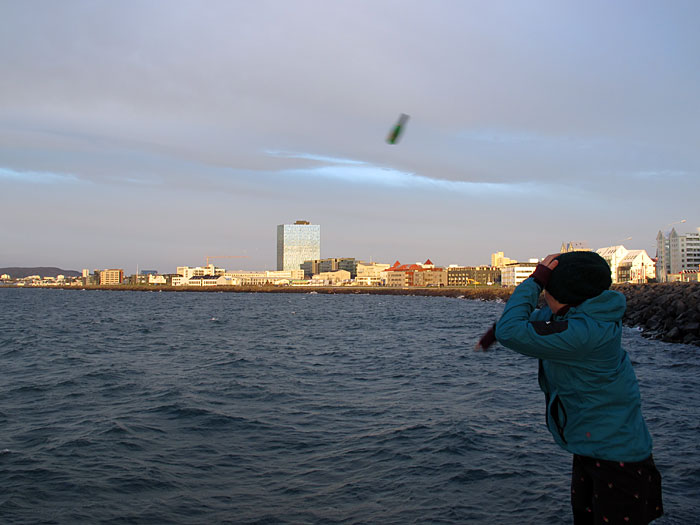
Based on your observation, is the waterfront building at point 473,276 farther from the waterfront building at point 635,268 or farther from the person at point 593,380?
the person at point 593,380

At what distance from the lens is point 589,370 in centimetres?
310

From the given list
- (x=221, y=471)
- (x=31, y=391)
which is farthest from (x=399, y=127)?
(x=31, y=391)

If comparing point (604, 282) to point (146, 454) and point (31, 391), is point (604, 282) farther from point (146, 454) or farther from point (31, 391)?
point (31, 391)

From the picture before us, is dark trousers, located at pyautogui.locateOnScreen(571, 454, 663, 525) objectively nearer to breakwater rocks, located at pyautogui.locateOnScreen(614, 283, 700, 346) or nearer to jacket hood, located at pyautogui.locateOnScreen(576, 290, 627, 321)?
jacket hood, located at pyautogui.locateOnScreen(576, 290, 627, 321)

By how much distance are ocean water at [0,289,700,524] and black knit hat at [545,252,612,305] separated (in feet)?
12.5

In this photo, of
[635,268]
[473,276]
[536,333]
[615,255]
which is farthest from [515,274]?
[536,333]

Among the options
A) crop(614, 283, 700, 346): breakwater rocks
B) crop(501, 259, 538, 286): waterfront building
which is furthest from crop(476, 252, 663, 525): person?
crop(501, 259, 538, 286): waterfront building

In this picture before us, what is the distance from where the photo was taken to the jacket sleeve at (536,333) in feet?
9.88

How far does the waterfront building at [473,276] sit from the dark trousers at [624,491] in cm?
17288

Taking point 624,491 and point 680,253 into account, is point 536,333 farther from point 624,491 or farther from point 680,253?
point 680,253

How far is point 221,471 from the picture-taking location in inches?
306

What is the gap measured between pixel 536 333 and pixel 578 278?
40 centimetres

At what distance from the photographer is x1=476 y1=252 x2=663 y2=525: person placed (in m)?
3.04

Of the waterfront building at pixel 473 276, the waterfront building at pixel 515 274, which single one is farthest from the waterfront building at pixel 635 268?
the waterfront building at pixel 473 276
